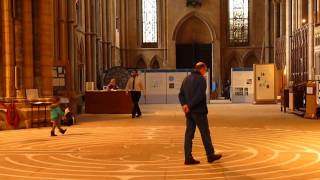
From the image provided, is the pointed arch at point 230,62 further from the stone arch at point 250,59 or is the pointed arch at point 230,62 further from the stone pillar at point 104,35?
the stone pillar at point 104,35

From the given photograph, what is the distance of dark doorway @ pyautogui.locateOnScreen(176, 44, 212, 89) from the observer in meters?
41.1

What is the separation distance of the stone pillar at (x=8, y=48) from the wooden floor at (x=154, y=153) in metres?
1.68

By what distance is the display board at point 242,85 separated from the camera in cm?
3039

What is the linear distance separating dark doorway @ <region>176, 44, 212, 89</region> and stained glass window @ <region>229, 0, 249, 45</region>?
220cm

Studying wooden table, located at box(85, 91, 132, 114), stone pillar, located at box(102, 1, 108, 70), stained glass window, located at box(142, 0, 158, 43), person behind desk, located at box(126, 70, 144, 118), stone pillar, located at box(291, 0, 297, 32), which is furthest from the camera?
stained glass window, located at box(142, 0, 158, 43)

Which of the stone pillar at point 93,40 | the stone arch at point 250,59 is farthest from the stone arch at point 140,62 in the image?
the stone pillar at point 93,40

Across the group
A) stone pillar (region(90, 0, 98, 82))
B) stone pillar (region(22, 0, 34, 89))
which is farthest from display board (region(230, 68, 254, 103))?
stone pillar (region(22, 0, 34, 89))

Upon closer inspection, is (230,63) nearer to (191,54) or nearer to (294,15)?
(191,54)

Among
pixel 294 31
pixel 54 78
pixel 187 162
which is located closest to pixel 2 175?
pixel 187 162

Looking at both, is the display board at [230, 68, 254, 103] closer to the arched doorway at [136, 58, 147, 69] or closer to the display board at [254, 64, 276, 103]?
the display board at [254, 64, 276, 103]

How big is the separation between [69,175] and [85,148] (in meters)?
2.92

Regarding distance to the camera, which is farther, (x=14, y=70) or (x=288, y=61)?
(x=288, y=61)

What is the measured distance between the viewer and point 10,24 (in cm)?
1538

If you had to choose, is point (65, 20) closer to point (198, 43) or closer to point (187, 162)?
point (187, 162)
